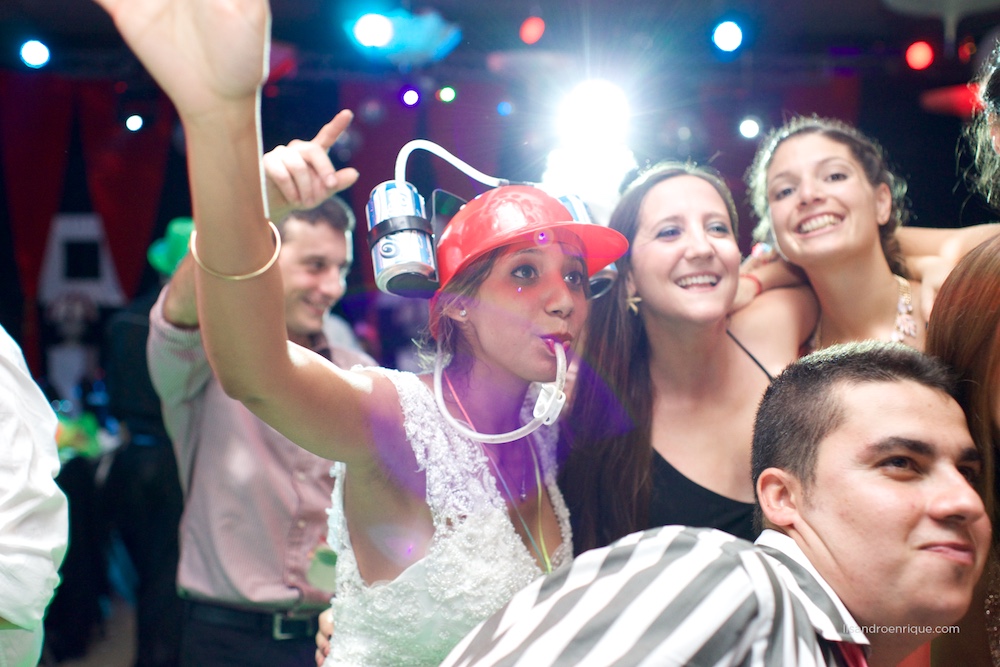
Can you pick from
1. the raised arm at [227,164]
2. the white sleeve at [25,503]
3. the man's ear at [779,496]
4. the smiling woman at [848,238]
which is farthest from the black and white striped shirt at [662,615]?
the smiling woman at [848,238]

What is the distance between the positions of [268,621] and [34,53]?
4.94 m

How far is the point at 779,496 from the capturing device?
1227 millimetres

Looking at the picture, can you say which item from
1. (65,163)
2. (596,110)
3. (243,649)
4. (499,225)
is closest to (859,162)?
(499,225)

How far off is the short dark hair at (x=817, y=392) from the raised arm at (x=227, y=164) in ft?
2.32

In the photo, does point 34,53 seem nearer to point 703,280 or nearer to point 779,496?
point 703,280

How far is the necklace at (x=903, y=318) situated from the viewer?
2.16 m

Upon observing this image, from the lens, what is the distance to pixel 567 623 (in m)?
0.88

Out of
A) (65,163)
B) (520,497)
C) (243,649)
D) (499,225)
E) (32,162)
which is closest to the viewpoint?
(499,225)

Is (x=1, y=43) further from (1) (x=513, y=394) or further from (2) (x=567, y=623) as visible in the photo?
(2) (x=567, y=623)

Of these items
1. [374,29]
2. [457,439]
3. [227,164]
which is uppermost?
[374,29]

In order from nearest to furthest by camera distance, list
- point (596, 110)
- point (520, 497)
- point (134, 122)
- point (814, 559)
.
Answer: point (814, 559), point (520, 497), point (134, 122), point (596, 110)

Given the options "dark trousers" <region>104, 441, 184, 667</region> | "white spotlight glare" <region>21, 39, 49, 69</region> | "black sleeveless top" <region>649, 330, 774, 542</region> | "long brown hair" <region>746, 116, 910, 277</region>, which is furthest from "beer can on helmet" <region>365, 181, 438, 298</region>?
"white spotlight glare" <region>21, 39, 49, 69</region>

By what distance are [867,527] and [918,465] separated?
4.7 inches

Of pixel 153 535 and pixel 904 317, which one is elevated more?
pixel 904 317
